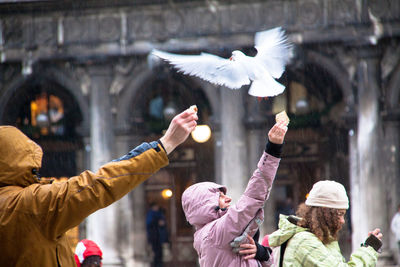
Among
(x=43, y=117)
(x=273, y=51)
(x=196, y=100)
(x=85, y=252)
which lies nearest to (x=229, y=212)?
(x=273, y=51)

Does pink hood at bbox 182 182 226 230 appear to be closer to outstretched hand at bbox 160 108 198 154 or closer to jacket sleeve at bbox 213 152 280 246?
jacket sleeve at bbox 213 152 280 246

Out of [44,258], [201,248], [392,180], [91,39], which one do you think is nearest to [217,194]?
[201,248]

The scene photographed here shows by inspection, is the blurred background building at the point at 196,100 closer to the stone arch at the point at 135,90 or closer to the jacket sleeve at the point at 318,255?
the stone arch at the point at 135,90

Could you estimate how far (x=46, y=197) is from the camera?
2471 mm

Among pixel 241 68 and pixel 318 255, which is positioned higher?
pixel 241 68

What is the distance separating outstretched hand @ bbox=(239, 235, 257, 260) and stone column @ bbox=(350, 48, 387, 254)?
12071 mm

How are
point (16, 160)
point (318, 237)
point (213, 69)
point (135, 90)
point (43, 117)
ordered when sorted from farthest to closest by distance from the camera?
point (43, 117) < point (135, 90) < point (213, 69) < point (318, 237) < point (16, 160)

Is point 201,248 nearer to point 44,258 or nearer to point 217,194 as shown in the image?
point 217,194

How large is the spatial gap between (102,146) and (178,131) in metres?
14.0

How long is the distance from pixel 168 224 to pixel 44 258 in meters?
15.4

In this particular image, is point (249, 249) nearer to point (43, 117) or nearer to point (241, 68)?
point (241, 68)

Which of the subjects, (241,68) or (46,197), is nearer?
(46,197)

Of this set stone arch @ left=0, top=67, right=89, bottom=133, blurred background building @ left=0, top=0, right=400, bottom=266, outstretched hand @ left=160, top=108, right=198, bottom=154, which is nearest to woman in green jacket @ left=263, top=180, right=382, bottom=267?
outstretched hand @ left=160, top=108, right=198, bottom=154

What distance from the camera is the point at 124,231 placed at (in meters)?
16.5
